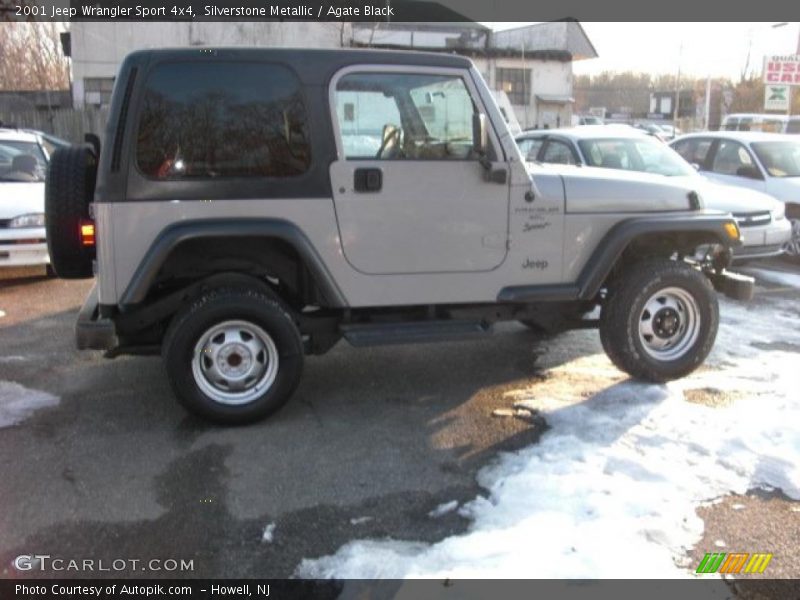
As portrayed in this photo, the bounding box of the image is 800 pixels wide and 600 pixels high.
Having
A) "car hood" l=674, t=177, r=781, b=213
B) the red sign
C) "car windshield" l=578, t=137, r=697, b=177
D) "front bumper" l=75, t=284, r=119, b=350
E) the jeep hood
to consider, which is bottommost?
"front bumper" l=75, t=284, r=119, b=350

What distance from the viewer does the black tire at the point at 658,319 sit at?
5.09 m

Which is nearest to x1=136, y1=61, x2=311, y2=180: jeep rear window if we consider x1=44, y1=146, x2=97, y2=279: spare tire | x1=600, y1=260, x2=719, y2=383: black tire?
x1=44, y1=146, x2=97, y2=279: spare tire

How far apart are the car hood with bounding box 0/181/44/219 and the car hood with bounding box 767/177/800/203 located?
936 centimetres

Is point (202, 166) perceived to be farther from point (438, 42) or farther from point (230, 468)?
point (438, 42)

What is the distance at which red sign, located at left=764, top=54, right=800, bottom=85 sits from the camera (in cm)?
2067

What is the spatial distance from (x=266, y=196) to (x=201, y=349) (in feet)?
3.29

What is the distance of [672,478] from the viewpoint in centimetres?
390

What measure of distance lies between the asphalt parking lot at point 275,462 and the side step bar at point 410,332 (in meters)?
0.50

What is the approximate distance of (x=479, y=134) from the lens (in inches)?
181

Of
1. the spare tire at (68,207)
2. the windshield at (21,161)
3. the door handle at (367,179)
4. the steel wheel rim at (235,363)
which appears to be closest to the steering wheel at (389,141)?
the door handle at (367,179)

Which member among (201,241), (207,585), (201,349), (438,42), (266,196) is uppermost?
(438,42)

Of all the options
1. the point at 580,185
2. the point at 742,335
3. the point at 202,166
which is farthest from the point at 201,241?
the point at 742,335

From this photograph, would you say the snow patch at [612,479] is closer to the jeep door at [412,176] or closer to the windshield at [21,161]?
the jeep door at [412,176]

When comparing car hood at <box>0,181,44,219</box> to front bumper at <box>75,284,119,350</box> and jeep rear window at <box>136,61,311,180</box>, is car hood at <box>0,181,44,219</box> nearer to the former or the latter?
front bumper at <box>75,284,119,350</box>
